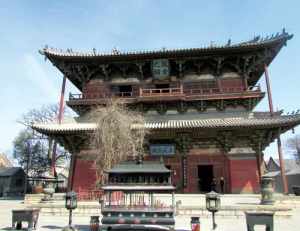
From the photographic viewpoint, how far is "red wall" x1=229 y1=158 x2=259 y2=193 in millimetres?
20953

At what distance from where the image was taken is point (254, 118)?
71.6ft

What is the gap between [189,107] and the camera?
23453 mm

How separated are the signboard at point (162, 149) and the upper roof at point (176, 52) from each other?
6848 mm

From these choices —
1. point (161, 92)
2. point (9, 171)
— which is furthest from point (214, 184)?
point (9, 171)

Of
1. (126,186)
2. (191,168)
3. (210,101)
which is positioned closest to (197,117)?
(210,101)

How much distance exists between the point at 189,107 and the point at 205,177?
5.32m

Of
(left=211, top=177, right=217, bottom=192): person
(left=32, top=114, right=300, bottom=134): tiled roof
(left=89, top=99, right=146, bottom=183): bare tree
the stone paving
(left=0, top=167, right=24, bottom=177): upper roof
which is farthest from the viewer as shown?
(left=0, top=167, right=24, bottom=177): upper roof

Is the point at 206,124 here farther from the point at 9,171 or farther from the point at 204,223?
the point at 9,171

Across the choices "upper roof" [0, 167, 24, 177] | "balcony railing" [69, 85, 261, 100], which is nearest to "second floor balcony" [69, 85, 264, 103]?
"balcony railing" [69, 85, 261, 100]

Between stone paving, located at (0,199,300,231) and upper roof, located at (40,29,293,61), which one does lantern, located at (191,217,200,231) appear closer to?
stone paving, located at (0,199,300,231)

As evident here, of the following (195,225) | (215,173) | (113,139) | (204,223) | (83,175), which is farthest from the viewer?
(83,175)

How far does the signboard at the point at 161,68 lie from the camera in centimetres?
2408

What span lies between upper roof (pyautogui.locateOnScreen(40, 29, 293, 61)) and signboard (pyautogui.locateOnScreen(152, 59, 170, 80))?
61 centimetres

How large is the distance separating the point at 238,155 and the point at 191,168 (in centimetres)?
338
